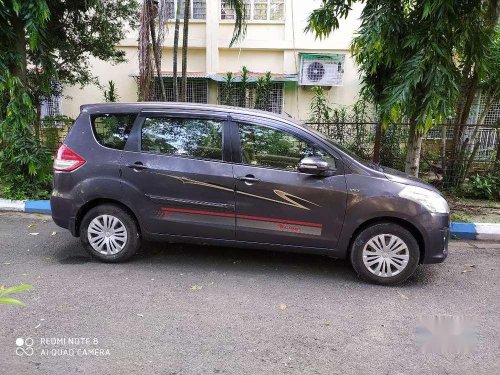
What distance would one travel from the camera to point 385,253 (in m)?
4.21

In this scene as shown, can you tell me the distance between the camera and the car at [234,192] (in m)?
4.20

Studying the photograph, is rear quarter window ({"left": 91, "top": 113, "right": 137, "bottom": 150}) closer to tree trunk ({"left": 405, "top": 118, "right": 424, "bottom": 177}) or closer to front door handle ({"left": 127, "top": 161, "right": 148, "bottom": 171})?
front door handle ({"left": 127, "top": 161, "right": 148, "bottom": 171})

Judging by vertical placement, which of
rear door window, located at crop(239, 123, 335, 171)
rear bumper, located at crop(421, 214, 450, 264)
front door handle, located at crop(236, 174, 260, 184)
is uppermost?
rear door window, located at crop(239, 123, 335, 171)

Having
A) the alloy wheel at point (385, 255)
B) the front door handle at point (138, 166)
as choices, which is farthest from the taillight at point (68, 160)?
the alloy wheel at point (385, 255)

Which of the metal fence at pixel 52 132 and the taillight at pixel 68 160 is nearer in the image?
the taillight at pixel 68 160

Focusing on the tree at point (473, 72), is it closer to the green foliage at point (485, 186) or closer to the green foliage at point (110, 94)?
the green foliage at point (485, 186)

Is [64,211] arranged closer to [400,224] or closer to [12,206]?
[12,206]

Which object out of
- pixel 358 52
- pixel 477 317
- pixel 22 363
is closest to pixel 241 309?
pixel 22 363

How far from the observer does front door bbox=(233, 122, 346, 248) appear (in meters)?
4.22

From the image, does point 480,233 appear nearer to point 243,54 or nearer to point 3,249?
point 3,249

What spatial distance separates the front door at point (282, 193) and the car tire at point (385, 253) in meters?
0.28

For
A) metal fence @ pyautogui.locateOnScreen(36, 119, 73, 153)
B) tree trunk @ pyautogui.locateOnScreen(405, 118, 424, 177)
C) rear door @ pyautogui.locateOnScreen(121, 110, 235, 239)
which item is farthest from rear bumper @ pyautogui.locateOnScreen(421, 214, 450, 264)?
metal fence @ pyautogui.locateOnScreen(36, 119, 73, 153)

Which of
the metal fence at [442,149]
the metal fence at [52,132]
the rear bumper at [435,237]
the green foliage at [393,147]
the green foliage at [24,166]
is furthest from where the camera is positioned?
the metal fence at [52,132]

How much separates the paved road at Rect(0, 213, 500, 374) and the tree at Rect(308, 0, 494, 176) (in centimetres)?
193
